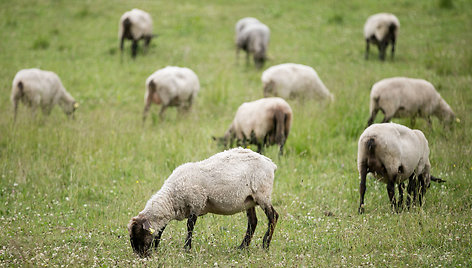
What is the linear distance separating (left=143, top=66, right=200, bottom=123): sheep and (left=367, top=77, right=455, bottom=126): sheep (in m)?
4.24

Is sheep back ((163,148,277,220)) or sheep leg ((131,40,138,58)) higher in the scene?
sheep leg ((131,40,138,58))

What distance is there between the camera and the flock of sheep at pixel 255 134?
5.38 meters

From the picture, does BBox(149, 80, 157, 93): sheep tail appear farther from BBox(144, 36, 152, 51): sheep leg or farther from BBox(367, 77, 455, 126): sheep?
BBox(144, 36, 152, 51): sheep leg

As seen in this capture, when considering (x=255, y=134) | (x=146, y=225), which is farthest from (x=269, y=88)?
(x=146, y=225)

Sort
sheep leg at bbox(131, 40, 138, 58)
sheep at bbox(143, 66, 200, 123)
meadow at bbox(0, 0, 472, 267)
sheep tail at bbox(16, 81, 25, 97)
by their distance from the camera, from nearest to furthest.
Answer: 1. meadow at bbox(0, 0, 472, 267)
2. sheep tail at bbox(16, 81, 25, 97)
3. sheep at bbox(143, 66, 200, 123)
4. sheep leg at bbox(131, 40, 138, 58)

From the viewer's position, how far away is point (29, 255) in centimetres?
526

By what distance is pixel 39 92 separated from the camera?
432 inches

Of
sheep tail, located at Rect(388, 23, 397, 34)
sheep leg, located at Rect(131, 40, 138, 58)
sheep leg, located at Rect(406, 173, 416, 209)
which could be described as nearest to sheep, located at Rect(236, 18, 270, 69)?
sheep leg, located at Rect(131, 40, 138, 58)

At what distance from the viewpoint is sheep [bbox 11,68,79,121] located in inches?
422

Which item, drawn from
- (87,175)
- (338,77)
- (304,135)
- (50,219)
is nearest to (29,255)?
(50,219)

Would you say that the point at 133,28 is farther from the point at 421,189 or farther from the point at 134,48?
the point at 421,189

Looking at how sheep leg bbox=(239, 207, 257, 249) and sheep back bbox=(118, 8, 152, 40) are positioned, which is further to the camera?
sheep back bbox=(118, 8, 152, 40)

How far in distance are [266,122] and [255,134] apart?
0.31 meters

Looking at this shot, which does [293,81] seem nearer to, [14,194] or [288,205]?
[288,205]
